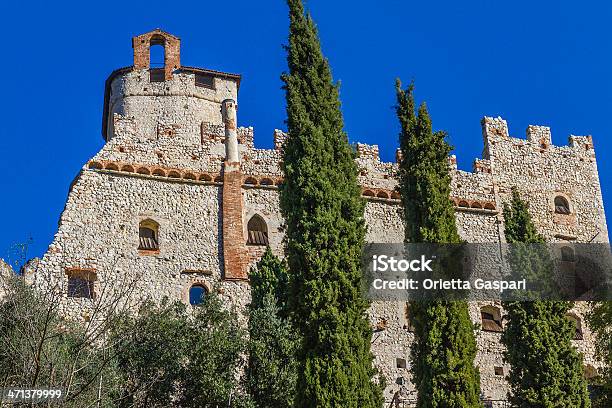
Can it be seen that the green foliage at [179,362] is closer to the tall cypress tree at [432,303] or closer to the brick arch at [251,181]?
the tall cypress tree at [432,303]

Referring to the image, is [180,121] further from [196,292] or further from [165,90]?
[196,292]

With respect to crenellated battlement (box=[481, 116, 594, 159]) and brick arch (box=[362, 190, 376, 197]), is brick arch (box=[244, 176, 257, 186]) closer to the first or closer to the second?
brick arch (box=[362, 190, 376, 197])

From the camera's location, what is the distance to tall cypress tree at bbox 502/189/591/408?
21078mm

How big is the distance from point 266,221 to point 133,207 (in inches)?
166

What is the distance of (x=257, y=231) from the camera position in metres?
29.8

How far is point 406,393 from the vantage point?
27.4m

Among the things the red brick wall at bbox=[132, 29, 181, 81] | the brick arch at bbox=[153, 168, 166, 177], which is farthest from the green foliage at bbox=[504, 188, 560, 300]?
the red brick wall at bbox=[132, 29, 181, 81]

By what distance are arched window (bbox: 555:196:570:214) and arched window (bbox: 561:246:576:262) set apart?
59.6 inches

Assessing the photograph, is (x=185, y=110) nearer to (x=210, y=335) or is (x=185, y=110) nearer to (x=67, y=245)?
(x=67, y=245)

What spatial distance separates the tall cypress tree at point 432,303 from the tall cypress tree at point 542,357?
2.47 metres

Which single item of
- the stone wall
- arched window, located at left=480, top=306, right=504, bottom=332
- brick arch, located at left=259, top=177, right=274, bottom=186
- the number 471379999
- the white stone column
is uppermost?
the white stone column

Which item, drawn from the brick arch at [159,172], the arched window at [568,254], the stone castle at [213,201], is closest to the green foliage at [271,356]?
the stone castle at [213,201]

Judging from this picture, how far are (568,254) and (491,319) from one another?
14.4 ft

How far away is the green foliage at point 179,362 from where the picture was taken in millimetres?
21453
